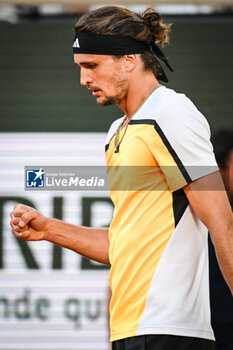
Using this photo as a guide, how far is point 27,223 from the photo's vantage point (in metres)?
2.90

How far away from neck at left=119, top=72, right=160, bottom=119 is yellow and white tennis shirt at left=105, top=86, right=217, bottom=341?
0.15 meters

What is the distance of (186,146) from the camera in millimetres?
2551

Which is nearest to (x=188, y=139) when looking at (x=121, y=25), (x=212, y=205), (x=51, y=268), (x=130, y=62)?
(x=212, y=205)

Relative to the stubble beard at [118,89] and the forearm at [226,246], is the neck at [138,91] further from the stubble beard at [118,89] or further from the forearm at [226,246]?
the forearm at [226,246]

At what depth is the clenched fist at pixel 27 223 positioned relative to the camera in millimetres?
2867

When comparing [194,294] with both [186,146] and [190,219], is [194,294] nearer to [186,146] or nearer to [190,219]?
[190,219]

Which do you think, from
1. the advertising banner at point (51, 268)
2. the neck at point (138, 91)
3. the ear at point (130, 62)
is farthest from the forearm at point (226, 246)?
→ the advertising banner at point (51, 268)

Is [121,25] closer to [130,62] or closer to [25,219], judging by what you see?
[130,62]

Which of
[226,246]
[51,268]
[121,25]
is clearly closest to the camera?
[226,246]

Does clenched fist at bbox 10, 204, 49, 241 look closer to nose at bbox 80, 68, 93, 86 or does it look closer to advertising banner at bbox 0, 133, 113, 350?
nose at bbox 80, 68, 93, 86

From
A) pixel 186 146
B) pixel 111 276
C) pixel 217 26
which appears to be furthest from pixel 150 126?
pixel 217 26

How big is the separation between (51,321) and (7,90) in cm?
139

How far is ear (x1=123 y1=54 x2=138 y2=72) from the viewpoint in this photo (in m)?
2.86

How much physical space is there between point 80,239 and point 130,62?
63 cm
